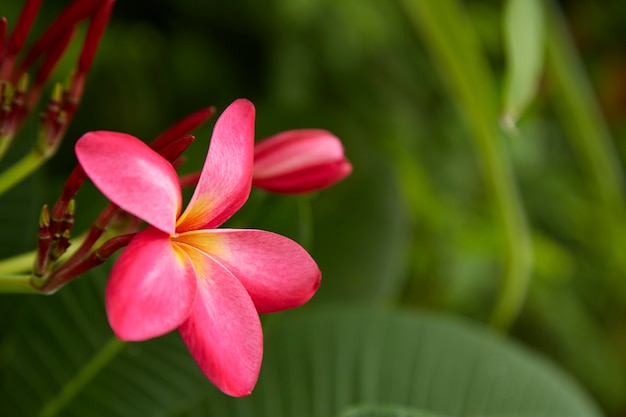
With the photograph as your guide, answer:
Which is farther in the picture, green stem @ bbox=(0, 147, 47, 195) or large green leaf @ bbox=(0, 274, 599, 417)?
large green leaf @ bbox=(0, 274, 599, 417)

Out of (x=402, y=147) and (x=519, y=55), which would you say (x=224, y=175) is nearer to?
(x=519, y=55)

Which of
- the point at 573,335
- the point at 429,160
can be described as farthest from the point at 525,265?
the point at 573,335

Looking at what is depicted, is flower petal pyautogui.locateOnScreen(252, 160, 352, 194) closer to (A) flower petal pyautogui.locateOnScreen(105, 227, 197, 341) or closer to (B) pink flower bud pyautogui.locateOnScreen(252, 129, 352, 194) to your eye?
(B) pink flower bud pyautogui.locateOnScreen(252, 129, 352, 194)

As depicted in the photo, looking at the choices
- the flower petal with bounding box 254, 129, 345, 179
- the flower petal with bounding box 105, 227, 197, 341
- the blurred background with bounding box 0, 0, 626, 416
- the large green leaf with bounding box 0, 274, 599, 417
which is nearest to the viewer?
the flower petal with bounding box 105, 227, 197, 341

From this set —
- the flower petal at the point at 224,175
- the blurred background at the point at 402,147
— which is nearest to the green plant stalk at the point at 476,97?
the blurred background at the point at 402,147

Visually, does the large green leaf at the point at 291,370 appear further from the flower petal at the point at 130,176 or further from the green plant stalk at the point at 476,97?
the flower petal at the point at 130,176

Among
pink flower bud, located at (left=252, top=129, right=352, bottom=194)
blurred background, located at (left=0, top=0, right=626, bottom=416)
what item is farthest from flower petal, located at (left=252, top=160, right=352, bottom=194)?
blurred background, located at (left=0, top=0, right=626, bottom=416)

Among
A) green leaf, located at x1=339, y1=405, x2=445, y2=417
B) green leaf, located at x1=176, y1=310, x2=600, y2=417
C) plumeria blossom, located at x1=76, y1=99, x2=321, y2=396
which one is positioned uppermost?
plumeria blossom, located at x1=76, y1=99, x2=321, y2=396
